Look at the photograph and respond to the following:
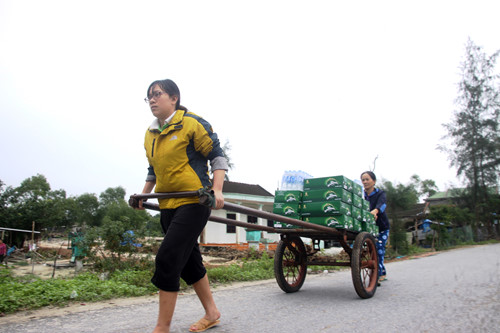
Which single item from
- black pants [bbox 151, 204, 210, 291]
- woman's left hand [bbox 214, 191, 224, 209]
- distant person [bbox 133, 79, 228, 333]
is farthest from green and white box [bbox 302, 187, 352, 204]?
woman's left hand [bbox 214, 191, 224, 209]

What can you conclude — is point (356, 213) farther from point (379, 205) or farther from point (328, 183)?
point (379, 205)

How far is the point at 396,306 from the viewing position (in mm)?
3936

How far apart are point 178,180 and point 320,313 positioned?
6.91 ft

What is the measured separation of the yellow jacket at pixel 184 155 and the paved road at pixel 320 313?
125 centimetres

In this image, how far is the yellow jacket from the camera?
2635 mm

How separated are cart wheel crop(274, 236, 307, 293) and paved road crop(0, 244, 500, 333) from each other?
0.17 metres

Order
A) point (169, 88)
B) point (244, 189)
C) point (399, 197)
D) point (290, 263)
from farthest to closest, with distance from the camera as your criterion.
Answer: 1. point (244, 189)
2. point (399, 197)
3. point (290, 263)
4. point (169, 88)

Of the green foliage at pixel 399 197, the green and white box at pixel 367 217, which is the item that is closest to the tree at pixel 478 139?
the green foliage at pixel 399 197

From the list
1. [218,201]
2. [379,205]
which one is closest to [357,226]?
[379,205]

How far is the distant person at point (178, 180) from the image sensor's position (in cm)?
250

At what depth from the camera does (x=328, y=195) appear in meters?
4.74

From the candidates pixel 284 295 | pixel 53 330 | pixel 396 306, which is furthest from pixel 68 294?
pixel 396 306

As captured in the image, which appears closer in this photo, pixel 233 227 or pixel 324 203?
pixel 324 203

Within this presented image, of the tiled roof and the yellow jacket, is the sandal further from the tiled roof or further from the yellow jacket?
the tiled roof
